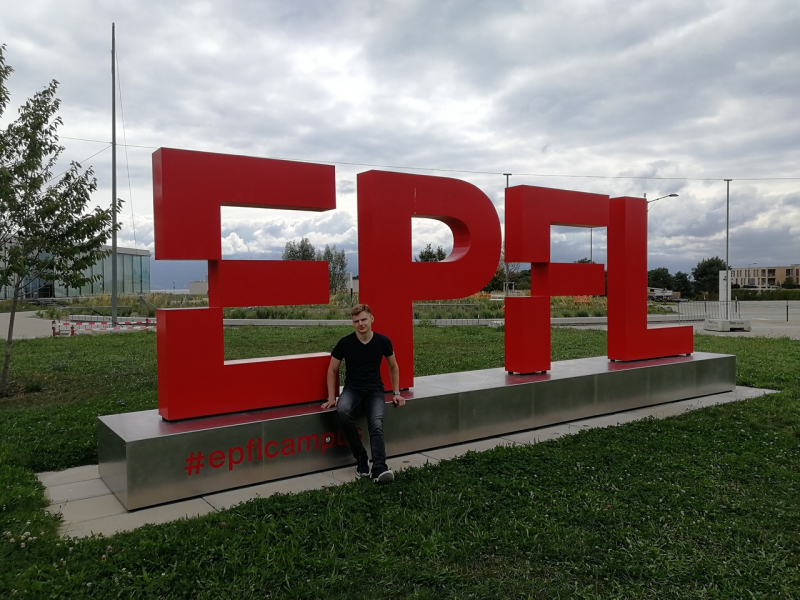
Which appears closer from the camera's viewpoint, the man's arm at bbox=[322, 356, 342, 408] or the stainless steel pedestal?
the stainless steel pedestal

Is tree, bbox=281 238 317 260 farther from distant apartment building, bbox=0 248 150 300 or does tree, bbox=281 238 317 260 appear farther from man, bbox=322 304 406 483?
man, bbox=322 304 406 483

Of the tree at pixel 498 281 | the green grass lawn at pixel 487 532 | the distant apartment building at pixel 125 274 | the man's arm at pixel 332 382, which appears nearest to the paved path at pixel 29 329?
the green grass lawn at pixel 487 532

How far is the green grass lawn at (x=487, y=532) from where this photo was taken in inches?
154

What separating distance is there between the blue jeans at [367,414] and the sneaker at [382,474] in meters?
0.06

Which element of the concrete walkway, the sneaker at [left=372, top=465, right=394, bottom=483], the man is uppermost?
the man

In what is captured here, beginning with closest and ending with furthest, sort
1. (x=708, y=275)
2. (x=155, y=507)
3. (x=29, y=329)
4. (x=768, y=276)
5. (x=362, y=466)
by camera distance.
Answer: (x=155, y=507) < (x=362, y=466) < (x=29, y=329) < (x=708, y=275) < (x=768, y=276)

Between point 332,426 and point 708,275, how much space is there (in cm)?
8116

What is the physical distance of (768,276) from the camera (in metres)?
147

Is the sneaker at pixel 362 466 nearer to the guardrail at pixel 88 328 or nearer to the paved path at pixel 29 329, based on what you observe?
the guardrail at pixel 88 328


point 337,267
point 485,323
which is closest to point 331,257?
point 337,267

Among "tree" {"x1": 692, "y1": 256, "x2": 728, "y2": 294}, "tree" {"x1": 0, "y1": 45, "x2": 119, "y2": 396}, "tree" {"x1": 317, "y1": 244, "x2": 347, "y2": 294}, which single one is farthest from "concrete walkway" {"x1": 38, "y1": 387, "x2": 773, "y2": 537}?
"tree" {"x1": 692, "y1": 256, "x2": 728, "y2": 294}

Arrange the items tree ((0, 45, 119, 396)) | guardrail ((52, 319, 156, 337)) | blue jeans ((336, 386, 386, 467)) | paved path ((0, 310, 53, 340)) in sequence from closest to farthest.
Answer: blue jeans ((336, 386, 386, 467)), tree ((0, 45, 119, 396)), guardrail ((52, 319, 156, 337)), paved path ((0, 310, 53, 340))

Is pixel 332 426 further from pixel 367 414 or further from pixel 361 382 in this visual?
pixel 361 382

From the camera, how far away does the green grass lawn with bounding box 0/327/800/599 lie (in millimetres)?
3906
